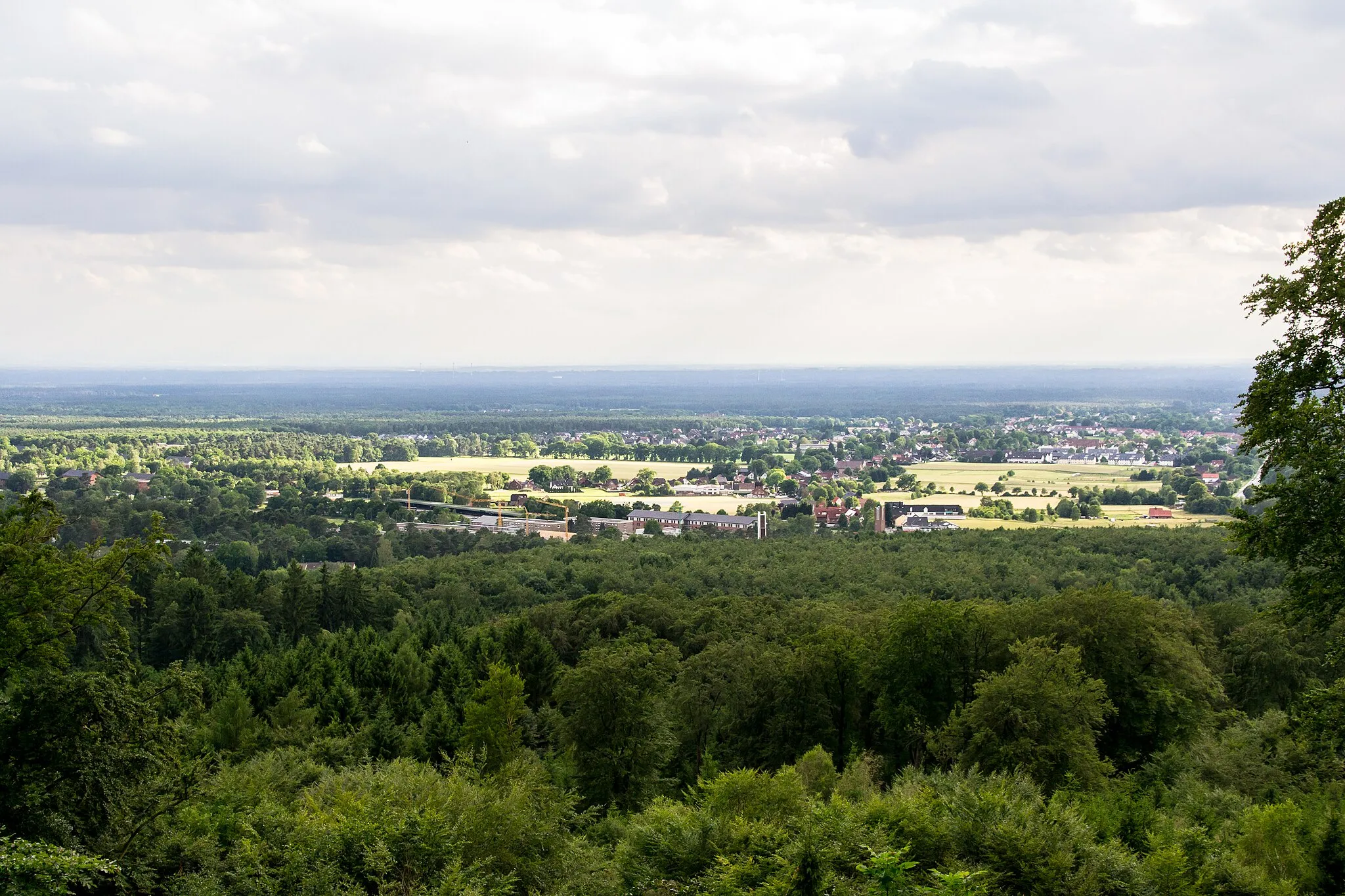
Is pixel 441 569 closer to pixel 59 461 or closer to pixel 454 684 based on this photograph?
pixel 454 684

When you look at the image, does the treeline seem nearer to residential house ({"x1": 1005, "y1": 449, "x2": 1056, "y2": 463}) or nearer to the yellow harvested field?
the yellow harvested field

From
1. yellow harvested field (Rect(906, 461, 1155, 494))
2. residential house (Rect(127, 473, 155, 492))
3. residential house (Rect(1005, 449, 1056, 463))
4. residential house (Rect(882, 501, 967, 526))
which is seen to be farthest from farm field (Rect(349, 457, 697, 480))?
residential house (Rect(1005, 449, 1056, 463))

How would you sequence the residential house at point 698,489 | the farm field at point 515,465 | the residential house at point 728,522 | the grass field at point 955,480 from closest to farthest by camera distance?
the grass field at point 955,480, the residential house at point 728,522, the residential house at point 698,489, the farm field at point 515,465

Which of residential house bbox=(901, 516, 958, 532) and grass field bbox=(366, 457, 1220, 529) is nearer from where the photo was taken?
residential house bbox=(901, 516, 958, 532)

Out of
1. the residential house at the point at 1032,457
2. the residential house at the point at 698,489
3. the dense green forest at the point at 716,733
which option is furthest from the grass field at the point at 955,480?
the dense green forest at the point at 716,733

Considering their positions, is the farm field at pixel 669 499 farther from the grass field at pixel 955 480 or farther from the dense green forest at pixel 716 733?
the dense green forest at pixel 716 733

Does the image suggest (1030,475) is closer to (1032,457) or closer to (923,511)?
(1032,457)

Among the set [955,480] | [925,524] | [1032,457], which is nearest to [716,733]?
[925,524]

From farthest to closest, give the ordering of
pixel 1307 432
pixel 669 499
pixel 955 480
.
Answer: pixel 955 480 → pixel 669 499 → pixel 1307 432

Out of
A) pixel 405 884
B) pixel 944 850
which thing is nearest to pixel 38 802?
pixel 405 884
